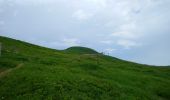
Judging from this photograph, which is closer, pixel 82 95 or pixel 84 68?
pixel 82 95

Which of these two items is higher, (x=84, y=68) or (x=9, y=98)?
(x=84, y=68)

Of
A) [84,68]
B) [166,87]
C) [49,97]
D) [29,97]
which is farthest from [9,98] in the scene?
[166,87]

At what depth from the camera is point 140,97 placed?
40125mm

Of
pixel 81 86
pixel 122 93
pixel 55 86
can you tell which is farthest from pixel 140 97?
pixel 55 86

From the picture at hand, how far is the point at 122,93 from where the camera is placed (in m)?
39.4

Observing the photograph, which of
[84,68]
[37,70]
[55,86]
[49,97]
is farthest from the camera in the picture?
[84,68]

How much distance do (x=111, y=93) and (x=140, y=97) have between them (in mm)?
4173

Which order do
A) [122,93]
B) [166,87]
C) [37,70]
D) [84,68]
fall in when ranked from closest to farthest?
1. [122,93]
2. [37,70]
3. [166,87]
4. [84,68]

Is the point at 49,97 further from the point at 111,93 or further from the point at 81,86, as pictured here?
the point at 111,93

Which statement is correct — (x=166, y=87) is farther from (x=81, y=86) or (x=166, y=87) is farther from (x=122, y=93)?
(x=81, y=86)

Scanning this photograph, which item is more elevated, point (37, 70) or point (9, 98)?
point (37, 70)

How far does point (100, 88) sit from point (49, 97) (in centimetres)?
799

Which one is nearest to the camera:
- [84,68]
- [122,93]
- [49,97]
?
[49,97]

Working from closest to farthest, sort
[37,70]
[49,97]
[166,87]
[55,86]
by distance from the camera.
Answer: [49,97] < [55,86] < [37,70] < [166,87]
